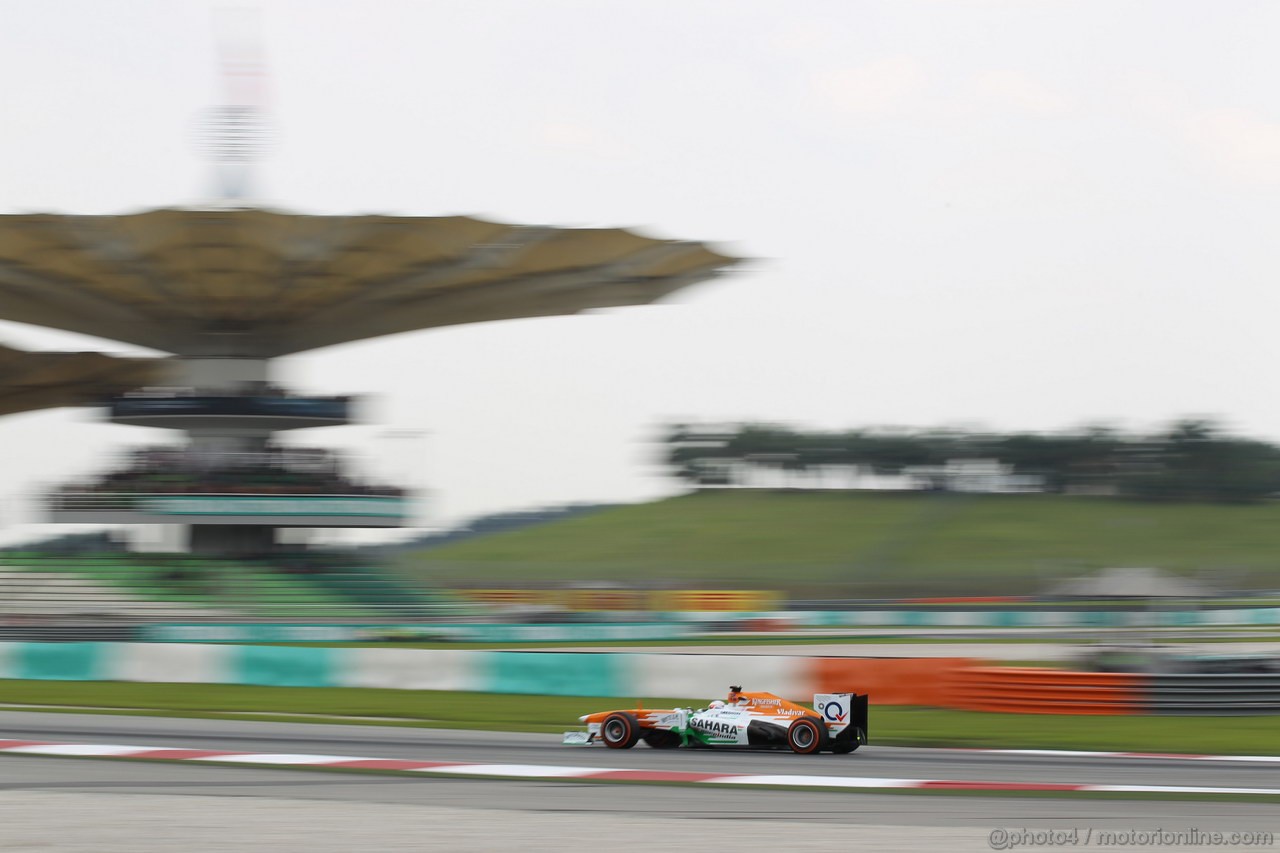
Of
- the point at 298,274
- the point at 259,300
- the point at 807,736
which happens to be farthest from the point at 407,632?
the point at 807,736

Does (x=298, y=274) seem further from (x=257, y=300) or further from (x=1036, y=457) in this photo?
(x=1036, y=457)

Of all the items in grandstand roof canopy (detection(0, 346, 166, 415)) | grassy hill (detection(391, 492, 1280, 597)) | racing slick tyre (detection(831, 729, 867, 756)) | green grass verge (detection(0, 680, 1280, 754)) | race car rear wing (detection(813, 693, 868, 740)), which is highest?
grandstand roof canopy (detection(0, 346, 166, 415))

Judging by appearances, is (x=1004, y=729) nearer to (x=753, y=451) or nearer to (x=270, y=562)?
(x=270, y=562)

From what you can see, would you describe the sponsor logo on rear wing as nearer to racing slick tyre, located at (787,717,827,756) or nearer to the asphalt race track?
racing slick tyre, located at (787,717,827,756)

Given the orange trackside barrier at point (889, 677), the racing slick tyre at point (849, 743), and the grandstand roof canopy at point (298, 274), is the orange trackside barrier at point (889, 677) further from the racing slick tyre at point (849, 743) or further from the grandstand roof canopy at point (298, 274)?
the grandstand roof canopy at point (298, 274)

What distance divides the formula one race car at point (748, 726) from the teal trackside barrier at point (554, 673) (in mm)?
4767

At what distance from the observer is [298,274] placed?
3122 centimetres

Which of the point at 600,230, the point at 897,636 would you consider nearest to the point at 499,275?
the point at 600,230

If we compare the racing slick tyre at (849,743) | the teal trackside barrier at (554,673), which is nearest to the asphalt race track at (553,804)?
the racing slick tyre at (849,743)

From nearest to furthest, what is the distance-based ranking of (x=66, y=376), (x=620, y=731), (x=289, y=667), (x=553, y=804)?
1. (x=553, y=804)
2. (x=620, y=731)
3. (x=289, y=667)
4. (x=66, y=376)

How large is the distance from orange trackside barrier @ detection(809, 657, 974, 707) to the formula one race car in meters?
4.47

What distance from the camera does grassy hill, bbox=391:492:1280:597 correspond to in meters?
51.2

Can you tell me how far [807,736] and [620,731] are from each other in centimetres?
151

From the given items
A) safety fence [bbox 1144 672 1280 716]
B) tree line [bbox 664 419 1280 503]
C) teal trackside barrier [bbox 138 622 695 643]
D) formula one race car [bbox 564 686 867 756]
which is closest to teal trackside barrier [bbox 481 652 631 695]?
formula one race car [bbox 564 686 867 756]
